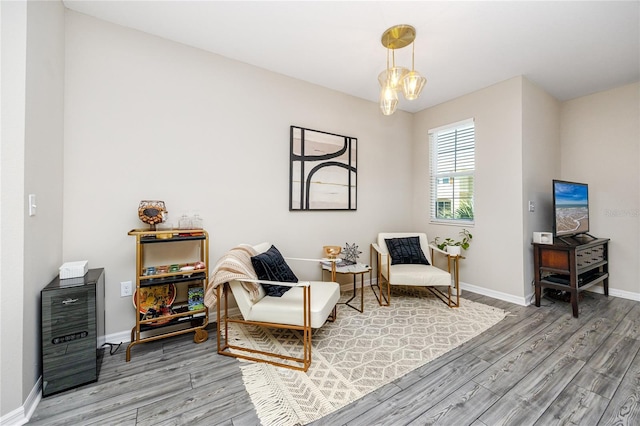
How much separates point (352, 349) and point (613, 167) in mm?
4097

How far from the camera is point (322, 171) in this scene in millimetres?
3320

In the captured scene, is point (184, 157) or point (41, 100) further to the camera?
point (184, 157)

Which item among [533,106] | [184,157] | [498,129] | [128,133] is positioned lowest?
[184,157]

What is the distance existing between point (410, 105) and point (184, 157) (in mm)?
3287

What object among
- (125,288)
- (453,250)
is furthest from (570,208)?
(125,288)

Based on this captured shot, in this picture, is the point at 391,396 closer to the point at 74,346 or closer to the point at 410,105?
the point at 74,346

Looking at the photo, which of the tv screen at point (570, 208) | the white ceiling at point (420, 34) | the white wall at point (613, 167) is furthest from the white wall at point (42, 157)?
the white wall at point (613, 167)

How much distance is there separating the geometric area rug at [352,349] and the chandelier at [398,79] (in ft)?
6.62

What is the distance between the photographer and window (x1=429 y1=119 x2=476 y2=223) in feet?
12.0

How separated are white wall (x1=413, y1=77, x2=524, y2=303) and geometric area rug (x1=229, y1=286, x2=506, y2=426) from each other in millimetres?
539

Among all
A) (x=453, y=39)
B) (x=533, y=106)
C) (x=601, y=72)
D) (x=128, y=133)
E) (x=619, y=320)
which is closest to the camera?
(x=128, y=133)

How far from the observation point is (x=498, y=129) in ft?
10.7

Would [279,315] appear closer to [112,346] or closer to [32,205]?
[112,346]

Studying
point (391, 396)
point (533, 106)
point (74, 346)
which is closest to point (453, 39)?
point (533, 106)
